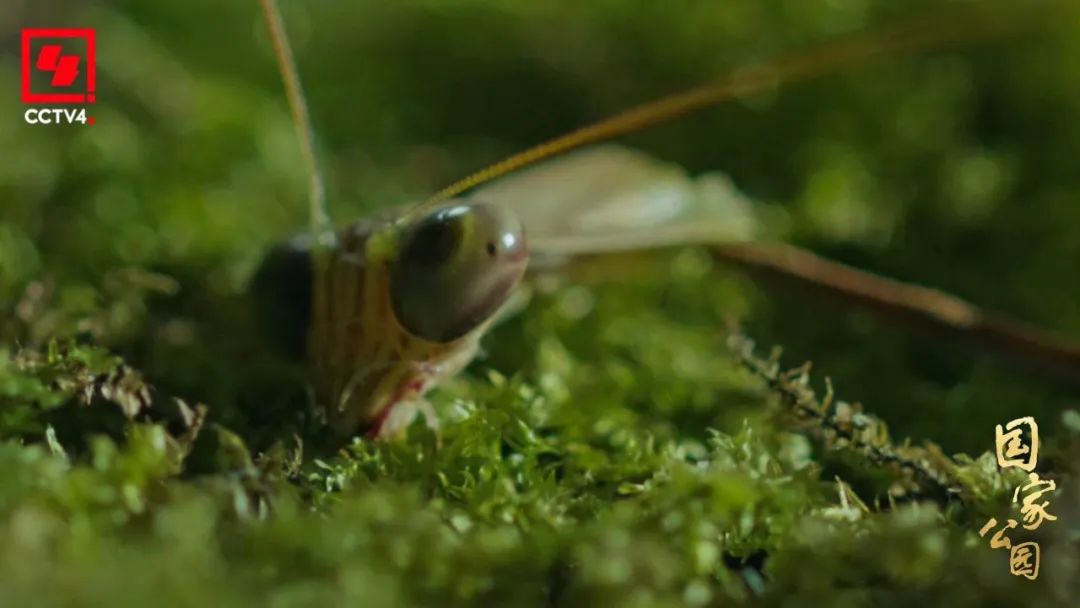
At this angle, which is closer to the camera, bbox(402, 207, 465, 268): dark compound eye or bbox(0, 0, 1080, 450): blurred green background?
bbox(402, 207, 465, 268): dark compound eye

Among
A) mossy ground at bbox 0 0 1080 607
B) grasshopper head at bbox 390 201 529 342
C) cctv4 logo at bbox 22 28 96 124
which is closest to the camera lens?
mossy ground at bbox 0 0 1080 607

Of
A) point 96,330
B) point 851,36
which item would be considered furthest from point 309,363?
point 851,36

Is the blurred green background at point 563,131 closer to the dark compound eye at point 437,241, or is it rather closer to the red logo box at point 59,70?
the red logo box at point 59,70

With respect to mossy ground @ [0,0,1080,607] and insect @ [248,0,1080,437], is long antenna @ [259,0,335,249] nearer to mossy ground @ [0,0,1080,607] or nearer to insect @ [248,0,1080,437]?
insect @ [248,0,1080,437]

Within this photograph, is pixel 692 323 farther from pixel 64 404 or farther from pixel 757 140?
pixel 64 404

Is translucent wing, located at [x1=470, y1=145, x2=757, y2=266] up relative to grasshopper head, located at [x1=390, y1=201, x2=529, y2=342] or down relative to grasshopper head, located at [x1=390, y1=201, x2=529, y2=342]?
up

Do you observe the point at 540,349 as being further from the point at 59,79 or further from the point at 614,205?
the point at 59,79

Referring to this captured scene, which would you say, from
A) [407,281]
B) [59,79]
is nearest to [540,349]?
[407,281]

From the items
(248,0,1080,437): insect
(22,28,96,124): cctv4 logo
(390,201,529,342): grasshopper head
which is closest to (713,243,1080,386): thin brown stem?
(248,0,1080,437): insect
